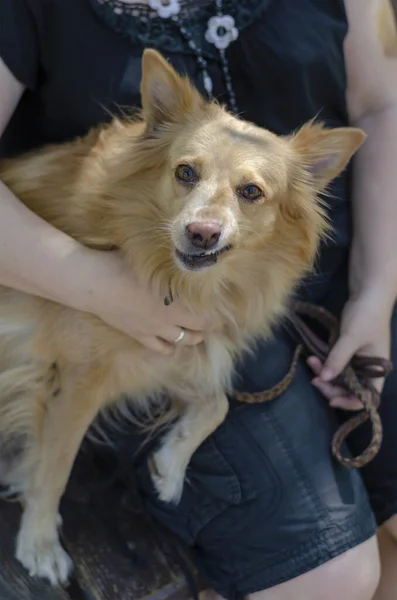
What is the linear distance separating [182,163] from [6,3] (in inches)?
17.4

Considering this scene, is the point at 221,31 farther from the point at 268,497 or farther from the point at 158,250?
the point at 268,497

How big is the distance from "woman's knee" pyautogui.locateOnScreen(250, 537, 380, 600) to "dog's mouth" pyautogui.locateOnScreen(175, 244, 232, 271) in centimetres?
65

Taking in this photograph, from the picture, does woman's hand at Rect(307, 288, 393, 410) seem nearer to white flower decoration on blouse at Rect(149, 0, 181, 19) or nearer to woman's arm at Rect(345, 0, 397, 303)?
woman's arm at Rect(345, 0, 397, 303)

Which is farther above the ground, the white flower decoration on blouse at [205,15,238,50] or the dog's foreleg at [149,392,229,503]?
the white flower decoration on blouse at [205,15,238,50]

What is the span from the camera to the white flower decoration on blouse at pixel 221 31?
1.37 metres

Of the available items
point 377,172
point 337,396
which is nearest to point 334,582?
point 337,396

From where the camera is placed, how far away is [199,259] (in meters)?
1.25

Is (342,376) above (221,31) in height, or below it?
below

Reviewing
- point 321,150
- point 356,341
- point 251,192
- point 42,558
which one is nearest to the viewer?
point 251,192

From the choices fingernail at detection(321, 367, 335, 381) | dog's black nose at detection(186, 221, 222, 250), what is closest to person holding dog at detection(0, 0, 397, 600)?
fingernail at detection(321, 367, 335, 381)

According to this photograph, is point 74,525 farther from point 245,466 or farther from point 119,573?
point 245,466

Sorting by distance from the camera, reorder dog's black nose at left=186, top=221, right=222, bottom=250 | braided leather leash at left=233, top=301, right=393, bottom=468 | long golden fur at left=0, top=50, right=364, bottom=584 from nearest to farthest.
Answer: dog's black nose at left=186, top=221, right=222, bottom=250, long golden fur at left=0, top=50, right=364, bottom=584, braided leather leash at left=233, top=301, right=393, bottom=468

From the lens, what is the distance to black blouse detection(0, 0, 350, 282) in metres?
1.33

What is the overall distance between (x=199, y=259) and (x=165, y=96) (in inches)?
12.8
